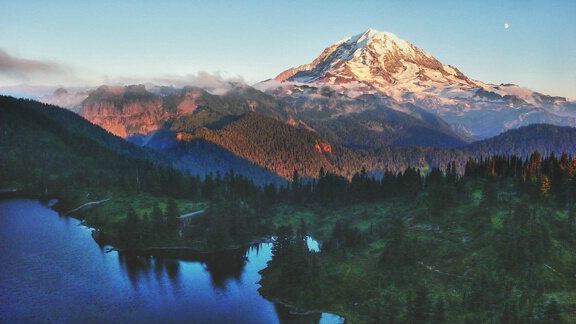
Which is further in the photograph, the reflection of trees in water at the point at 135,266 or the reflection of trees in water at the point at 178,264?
the reflection of trees in water at the point at 178,264

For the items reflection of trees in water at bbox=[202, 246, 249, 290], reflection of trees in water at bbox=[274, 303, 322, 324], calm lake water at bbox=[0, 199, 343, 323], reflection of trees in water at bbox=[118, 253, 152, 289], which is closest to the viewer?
reflection of trees in water at bbox=[274, 303, 322, 324]

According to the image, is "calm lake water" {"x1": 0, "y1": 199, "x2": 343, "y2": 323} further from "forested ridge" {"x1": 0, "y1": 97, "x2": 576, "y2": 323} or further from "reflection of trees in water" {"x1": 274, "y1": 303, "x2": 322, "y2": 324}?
"forested ridge" {"x1": 0, "y1": 97, "x2": 576, "y2": 323}

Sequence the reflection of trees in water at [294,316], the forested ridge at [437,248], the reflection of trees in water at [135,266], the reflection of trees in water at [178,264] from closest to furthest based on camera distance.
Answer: the forested ridge at [437,248], the reflection of trees in water at [294,316], the reflection of trees in water at [135,266], the reflection of trees in water at [178,264]

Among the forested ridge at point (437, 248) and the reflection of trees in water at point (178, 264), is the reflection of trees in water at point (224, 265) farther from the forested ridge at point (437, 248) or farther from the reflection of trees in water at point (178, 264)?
the forested ridge at point (437, 248)

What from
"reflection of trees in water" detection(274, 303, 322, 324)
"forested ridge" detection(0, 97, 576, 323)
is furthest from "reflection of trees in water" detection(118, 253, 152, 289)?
"reflection of trees in water" detection(274, 303, 322, 324)

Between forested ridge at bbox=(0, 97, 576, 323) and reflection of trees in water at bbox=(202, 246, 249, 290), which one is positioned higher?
forested ridge at bbox=(0, 97, 576, 323)

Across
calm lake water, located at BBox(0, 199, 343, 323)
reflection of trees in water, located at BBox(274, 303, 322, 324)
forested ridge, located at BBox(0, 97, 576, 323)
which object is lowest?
reflection of trees in water, located at BBox(274, 303, 322, 324)

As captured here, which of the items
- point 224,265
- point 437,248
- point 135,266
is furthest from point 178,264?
point 437,248

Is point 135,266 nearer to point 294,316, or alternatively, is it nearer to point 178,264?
point 178,264

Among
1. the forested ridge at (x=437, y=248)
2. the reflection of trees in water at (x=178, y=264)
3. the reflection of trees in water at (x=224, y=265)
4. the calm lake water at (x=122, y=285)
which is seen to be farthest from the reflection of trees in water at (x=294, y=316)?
the reflection of trees in water at (x=224, y=265)
